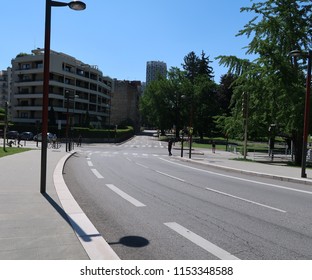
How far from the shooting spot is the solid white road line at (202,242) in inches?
197

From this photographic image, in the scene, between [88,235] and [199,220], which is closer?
[88,235]

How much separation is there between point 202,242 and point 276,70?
2707cm

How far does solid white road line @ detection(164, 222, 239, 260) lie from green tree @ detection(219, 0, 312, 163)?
77.3 feet

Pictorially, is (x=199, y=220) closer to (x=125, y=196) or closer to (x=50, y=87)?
(x=125, y=196)

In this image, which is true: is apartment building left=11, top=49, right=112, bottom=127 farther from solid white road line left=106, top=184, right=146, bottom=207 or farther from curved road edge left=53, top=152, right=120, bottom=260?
curved road edge left=53, top=152, right=120, bottom=260

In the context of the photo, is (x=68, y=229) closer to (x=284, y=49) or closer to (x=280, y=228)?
(x=280, y=228)

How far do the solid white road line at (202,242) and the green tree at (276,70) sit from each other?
23.6 metres

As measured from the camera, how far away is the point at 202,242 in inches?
221

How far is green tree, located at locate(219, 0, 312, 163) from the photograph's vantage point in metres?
28.7

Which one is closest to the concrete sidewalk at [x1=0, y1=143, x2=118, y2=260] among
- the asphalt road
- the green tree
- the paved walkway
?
the paved walkway

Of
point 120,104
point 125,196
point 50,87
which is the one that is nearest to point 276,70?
point 125,196

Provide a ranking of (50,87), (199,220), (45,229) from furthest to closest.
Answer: (50,87) → (199,220) → (45,229)

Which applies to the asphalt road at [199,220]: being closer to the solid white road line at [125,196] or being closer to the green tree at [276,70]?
the solid white road line at [125,196]
